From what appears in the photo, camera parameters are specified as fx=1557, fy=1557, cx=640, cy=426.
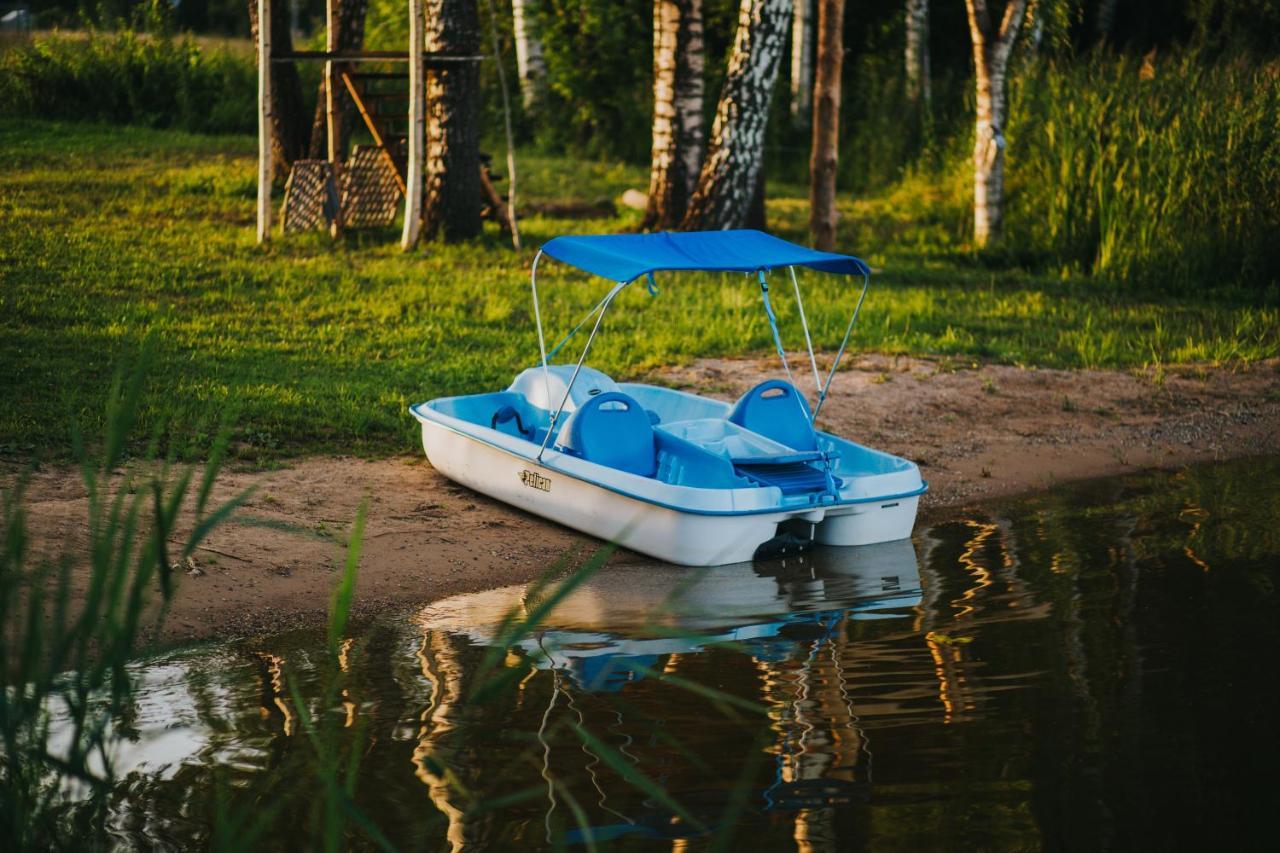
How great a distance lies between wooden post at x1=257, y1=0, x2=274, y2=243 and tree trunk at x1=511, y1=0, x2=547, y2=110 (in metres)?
11.7

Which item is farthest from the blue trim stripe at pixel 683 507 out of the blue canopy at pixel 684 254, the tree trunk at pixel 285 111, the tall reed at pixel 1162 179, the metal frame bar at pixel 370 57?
the tree trunk at pixel 285 111

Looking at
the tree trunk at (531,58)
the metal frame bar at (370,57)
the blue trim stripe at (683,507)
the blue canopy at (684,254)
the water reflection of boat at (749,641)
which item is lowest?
the water reflection of boat at (749,641)

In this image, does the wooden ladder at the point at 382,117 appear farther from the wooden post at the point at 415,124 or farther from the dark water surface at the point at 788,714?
the dark water surface at the point at 788,714

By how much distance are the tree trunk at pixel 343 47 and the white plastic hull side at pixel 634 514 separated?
9.89 m

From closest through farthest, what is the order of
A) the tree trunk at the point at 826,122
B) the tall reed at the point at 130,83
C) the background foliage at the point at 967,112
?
the background foliage at the point at 967,112 < the tree trunk at the point at 826,122 < the tall reed at the point at 130,83

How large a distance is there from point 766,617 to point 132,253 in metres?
10.6

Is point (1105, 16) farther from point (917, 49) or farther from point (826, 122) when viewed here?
point (826, 122)

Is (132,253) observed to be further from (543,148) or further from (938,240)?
(543,148)

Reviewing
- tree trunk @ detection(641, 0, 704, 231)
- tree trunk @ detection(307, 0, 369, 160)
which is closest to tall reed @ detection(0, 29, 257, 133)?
tree trunk @ detection(307, 0, 369, 160)

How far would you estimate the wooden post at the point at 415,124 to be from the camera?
55.6 ft

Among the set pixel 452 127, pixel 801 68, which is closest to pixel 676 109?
pixel 452 127

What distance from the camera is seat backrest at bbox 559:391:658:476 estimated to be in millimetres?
9414

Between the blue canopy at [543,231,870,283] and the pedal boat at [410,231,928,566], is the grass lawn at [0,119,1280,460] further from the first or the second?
the blue canopy at [543,231,870,283]

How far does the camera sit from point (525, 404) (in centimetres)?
1070
